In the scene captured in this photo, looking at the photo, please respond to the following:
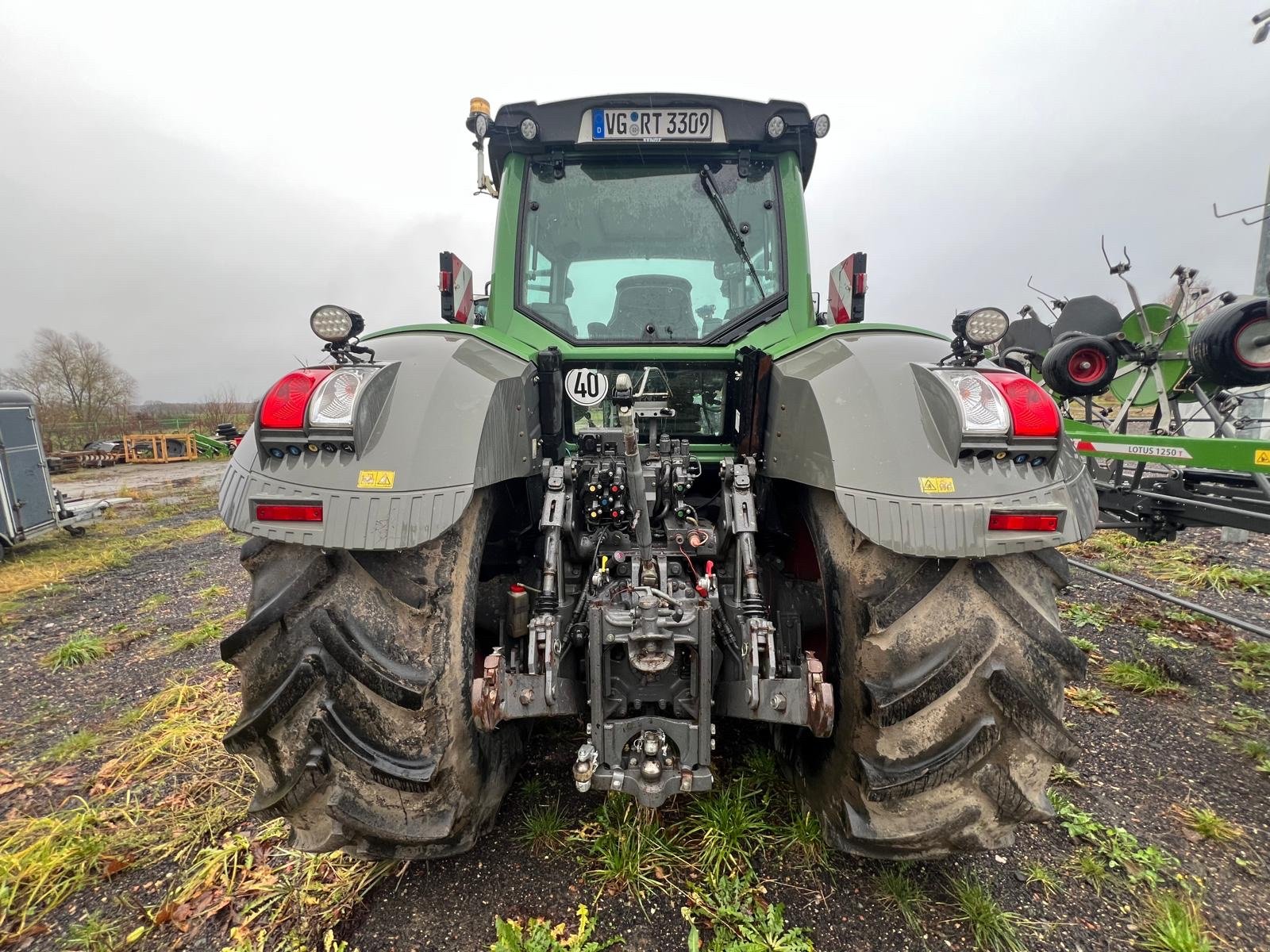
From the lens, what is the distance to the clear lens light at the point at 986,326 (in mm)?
1738

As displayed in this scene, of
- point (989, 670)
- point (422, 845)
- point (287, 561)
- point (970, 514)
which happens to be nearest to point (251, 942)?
point (422, 845)

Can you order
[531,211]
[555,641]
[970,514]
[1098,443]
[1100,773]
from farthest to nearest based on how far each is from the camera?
[1098,443], [531,211], [1100,773], [555,641], [970,514]

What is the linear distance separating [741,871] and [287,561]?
1751 millimetres

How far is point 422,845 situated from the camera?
5.36 feet

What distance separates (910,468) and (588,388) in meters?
1.16

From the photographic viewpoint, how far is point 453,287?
8.87ft

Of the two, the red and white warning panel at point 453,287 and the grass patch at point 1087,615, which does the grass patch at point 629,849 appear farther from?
the grass patch at point 1087,615

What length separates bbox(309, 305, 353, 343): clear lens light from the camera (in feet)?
5.78

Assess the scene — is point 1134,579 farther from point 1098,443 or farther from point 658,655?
point 658,655

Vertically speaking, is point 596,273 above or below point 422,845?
above

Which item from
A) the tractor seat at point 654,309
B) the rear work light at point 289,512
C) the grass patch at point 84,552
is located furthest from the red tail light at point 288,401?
the grass patch at point 84,552

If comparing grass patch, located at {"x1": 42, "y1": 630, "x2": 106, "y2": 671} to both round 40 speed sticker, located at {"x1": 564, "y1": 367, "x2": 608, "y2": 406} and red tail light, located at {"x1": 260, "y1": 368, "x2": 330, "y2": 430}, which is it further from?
round 40 speed sticker, located at {"x1": 564, "y1": 367, "x2": 608, "y2": 406}

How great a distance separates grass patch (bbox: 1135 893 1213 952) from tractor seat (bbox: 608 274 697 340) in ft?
8.34

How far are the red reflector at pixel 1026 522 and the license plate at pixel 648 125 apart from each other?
6.77 feet
